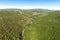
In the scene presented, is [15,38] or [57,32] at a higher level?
[57,32]

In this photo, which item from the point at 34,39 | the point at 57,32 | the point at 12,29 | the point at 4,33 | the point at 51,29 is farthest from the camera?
the point at 12,29

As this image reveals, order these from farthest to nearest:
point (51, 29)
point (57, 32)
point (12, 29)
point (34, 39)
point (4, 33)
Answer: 1. point (12, 29)
2. point (4, 33)
3. point (51, 29)
4. point (57, 32)
5. point (34, 39)

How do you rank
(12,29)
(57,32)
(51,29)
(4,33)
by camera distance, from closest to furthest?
(57,32), (51,29), (4,33), (12,29)

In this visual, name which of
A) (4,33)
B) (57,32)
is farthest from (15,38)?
(57,32)

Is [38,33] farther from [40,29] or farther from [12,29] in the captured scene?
[12,29]

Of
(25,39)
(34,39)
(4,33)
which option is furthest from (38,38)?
(4,33)

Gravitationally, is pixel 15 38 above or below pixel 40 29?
below

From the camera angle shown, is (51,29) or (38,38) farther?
(51,29)

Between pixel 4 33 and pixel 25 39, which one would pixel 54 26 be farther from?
pixel 4 33

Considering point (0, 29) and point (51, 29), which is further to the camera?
point (0, 29)
